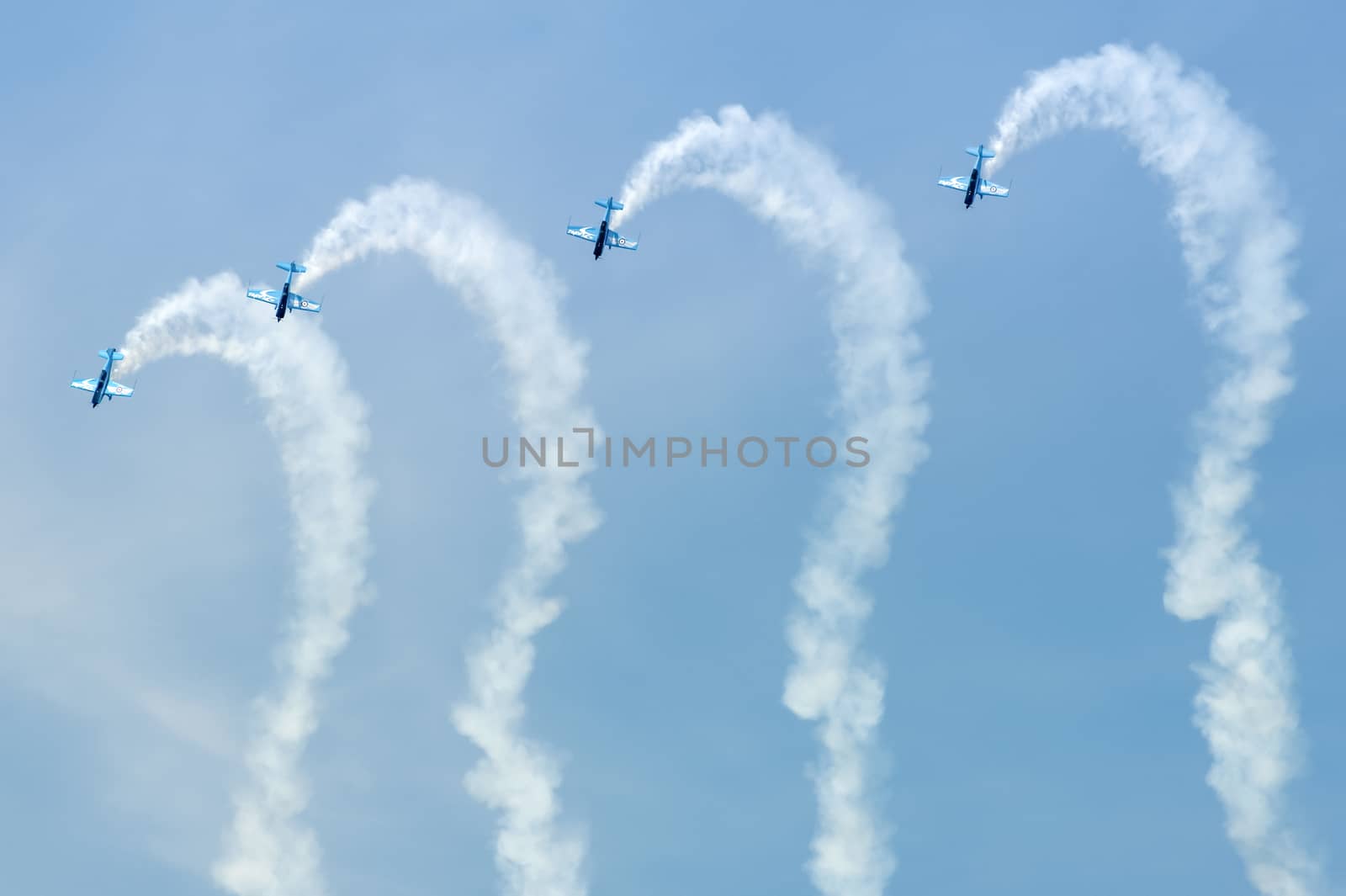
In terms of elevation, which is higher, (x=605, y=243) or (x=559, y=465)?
(x=605, y=243)

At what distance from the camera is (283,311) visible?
14650 centimetres

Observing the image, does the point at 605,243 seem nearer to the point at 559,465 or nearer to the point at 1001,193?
the point at 559,465

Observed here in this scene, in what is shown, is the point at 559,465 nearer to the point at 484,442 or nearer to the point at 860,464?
the point at 484,442

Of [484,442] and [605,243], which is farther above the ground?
[605,243]

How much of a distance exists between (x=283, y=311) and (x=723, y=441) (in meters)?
36.3

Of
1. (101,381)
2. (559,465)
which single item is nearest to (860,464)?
(559,465)

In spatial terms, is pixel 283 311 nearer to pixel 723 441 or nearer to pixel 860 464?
pixel 723 441

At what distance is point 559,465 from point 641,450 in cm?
664

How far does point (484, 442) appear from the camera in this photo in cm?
14862

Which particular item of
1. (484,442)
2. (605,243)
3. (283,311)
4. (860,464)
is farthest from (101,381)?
(860,464)

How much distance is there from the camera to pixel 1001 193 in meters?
148

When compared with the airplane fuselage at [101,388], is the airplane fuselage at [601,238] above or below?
above

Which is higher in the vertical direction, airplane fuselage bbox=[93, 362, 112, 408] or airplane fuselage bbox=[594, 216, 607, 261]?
airplane fuselage bbox=[594, 216, 607, 261]

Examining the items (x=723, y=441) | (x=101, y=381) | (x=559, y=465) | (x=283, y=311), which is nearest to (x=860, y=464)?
(x=723, y=441)
